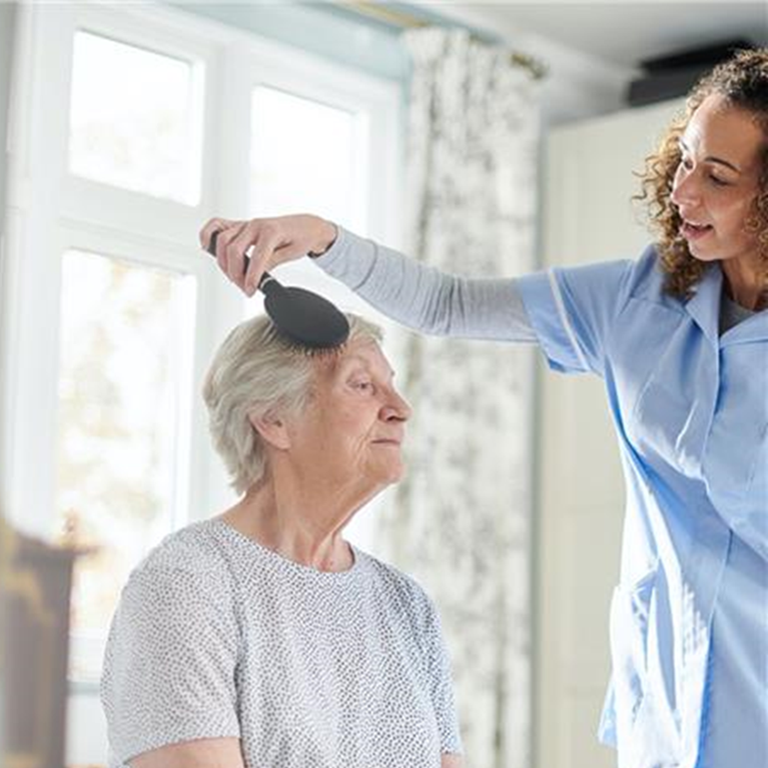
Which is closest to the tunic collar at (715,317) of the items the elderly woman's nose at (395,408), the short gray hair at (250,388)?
the elderly woman's nose at (395,408)

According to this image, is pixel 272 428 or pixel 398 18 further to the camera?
pixel 398 18

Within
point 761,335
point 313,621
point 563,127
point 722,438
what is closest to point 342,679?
point 313,621

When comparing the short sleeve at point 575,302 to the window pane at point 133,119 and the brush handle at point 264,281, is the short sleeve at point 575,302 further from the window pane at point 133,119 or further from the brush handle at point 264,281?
the window pane at point 133,119

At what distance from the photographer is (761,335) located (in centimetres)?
184

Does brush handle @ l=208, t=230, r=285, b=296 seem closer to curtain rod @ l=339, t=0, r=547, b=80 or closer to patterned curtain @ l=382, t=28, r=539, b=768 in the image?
patterned curtain @ l=382, t=28, r=539, b=768

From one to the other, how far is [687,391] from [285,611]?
59 cm

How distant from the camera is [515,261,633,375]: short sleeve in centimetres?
201

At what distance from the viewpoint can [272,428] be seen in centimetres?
192

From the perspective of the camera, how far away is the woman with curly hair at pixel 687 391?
1809 mm

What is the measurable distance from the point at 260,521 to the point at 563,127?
9.29 ft

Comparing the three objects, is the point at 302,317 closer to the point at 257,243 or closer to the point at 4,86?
the point at 257,243

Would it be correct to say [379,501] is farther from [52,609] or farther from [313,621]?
[52,609]

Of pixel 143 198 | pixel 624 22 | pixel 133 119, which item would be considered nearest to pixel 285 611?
pixel 143 198

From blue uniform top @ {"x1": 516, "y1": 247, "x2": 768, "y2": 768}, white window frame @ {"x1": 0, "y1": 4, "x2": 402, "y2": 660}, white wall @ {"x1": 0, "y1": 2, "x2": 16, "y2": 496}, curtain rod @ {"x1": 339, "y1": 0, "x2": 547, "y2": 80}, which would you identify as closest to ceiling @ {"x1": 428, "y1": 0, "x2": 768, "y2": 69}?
curtain rod @ {"x1": 339, "y1": 0, "x2": 547, "y2": 80}
